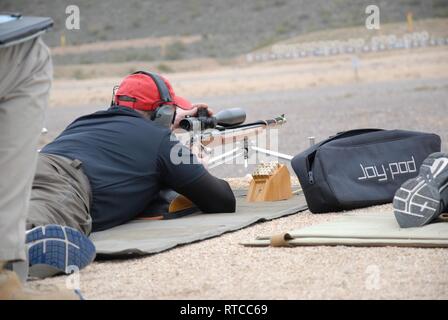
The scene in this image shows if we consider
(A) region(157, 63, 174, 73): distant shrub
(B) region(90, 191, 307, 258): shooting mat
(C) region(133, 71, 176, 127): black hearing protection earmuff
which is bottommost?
(B) region(90, 191, 307, 258): shooting mat

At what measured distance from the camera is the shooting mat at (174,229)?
484 centimetres

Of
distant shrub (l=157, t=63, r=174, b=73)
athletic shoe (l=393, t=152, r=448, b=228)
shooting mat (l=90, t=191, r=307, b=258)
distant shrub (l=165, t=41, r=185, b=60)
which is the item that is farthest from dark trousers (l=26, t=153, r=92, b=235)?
distant shrub (l=165, t=41, r=185, b=60)

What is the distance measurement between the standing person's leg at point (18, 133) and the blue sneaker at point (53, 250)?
38cm

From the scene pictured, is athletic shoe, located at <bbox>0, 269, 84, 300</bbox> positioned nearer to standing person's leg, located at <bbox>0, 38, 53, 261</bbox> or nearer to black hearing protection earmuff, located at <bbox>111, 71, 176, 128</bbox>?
standing person's leg, located at <bbox>0, 38, 53, 261</bbox>

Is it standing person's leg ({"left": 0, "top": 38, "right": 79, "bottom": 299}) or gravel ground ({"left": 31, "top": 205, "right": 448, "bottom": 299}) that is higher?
standing person's leg ({"left": 0, "top": 38, "right": 79, "bottom": 299})

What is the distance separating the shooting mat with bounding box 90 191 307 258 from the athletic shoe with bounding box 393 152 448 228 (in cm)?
106

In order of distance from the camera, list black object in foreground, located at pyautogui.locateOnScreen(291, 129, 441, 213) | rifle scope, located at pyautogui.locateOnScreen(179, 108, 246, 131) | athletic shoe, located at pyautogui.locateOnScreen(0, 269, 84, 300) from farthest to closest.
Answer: rifle scope, located at pyautogui.locateOnScreen(179, 108, 246, 131) < black object in foreground, located at pyautogui.locateOnScreen(291, 129, 441, 213) < athletic shoe, located at pyautogui.locateOnScreen(0, 269, 84, 300)

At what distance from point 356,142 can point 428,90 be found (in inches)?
641

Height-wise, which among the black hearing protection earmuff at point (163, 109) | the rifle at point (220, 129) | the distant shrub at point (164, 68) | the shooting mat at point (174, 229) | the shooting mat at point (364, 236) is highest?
the black hearing protection earmuff at point (163, 109)

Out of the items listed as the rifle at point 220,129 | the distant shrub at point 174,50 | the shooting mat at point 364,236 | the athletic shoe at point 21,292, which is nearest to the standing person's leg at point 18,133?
the athletic shoe at point 21,292

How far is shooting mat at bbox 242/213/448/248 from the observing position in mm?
4617

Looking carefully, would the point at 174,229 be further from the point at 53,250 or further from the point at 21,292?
the point at 21,292

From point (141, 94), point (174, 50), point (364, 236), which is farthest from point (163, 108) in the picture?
point (174, 50)

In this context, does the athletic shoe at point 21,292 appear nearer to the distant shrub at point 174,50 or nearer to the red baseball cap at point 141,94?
the red baseball cap at point 141,94
